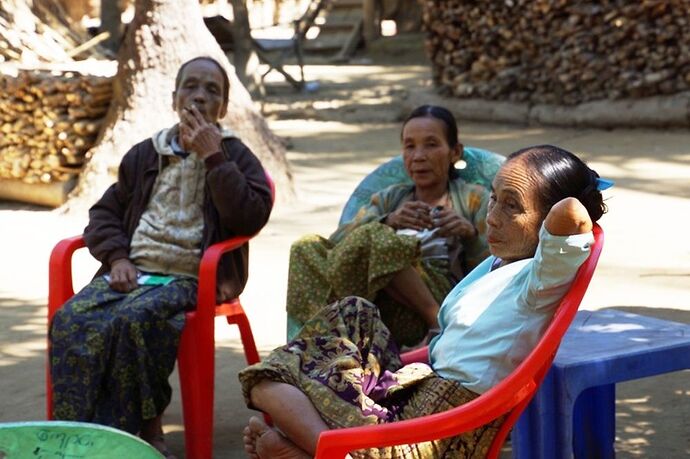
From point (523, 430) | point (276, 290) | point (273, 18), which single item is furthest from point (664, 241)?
point (273, 18)

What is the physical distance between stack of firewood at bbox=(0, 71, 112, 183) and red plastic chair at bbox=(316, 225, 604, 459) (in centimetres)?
641

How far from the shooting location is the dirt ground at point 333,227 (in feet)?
14.8

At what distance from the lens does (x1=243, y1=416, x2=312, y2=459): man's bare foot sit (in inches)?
116

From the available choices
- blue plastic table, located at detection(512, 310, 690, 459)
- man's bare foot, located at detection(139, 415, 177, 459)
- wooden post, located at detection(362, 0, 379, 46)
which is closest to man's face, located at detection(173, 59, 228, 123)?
man's bare foot, located at detection(139, 415, 177, 459)

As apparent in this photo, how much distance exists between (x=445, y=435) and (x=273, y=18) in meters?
20.4

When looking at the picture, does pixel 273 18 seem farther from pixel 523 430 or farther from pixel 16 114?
pixel 523 430

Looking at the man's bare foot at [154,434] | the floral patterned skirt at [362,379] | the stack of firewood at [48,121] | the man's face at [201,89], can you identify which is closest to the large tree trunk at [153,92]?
the stack of firewood at [48,121]

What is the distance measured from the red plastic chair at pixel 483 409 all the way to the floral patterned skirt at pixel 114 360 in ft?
4.57

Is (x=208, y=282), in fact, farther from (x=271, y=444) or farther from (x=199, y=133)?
(x=271, y=444)

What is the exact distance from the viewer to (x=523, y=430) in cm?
321

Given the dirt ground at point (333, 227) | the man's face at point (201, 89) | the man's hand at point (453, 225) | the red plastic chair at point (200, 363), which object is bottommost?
the dirt ground at point (333, 227)

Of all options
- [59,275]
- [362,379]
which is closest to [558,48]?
[59,275]

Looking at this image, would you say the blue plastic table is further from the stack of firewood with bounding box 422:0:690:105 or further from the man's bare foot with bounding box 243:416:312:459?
the stack of firewood with bounding box 422:0:690:105

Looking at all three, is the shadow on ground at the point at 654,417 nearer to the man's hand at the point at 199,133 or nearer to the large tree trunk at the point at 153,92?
the man's hand at the point at 199,133
